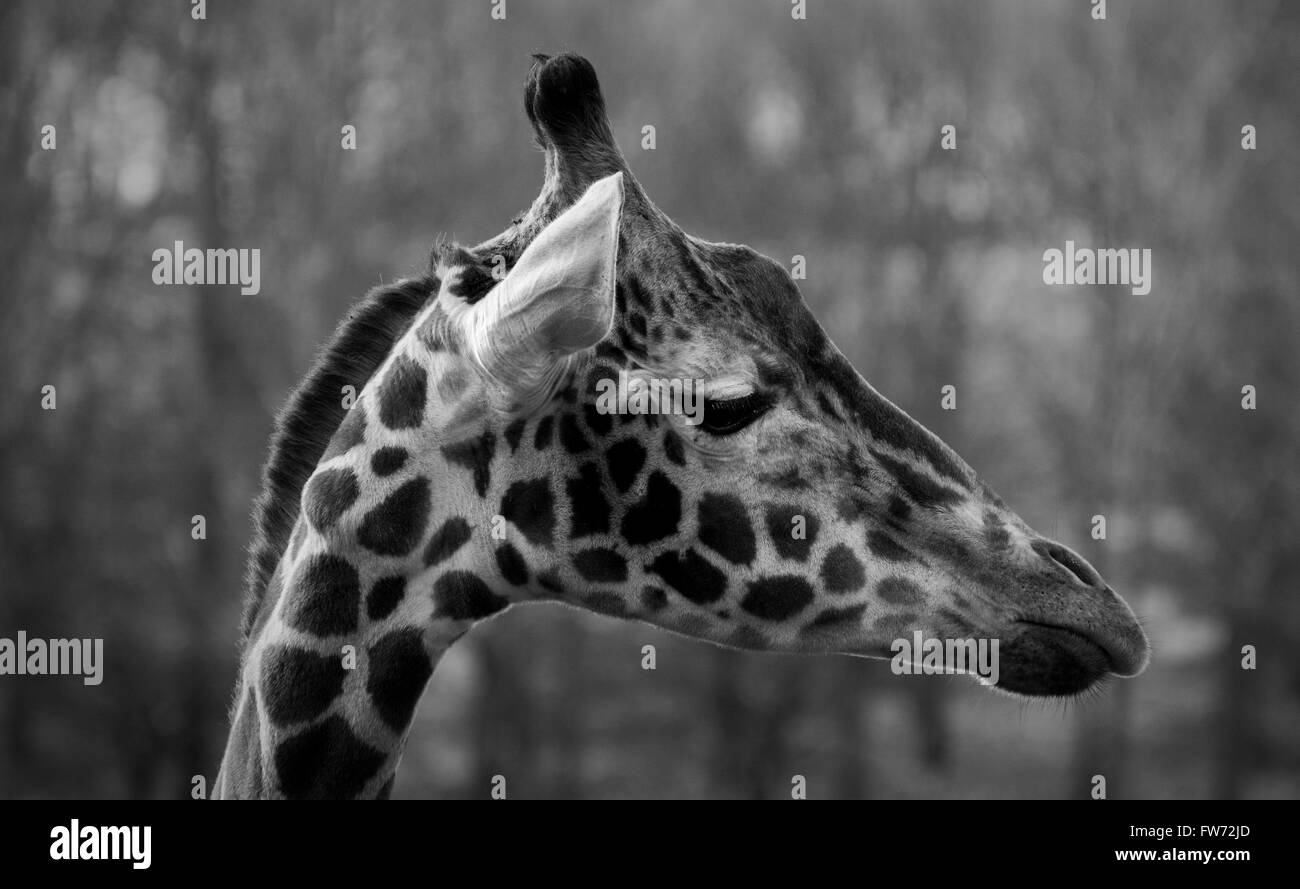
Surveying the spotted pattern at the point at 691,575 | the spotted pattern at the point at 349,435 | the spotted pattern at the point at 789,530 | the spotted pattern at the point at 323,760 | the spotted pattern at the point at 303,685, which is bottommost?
the spotted pattern at the point at 323,760

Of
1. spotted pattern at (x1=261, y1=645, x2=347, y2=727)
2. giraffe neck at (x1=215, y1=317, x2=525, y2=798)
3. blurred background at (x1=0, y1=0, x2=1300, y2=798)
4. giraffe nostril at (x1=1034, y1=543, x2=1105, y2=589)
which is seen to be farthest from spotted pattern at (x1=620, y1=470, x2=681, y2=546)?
blurred background at (x1=0, y1=0, x2=1300, y2=798)

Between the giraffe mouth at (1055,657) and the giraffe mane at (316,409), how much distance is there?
5.81 feet

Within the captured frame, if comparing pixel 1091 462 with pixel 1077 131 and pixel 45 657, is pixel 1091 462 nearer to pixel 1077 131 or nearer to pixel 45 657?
pixel 1077 131

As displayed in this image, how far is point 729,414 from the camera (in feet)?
9.89

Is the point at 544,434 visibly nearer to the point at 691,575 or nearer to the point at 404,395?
the point at 404,395

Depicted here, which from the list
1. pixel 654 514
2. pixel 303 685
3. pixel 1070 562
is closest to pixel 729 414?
pixel 654 514

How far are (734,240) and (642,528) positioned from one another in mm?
17490

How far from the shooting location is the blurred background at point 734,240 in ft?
57.0

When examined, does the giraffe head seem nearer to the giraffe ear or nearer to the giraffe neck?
the giraffe neck

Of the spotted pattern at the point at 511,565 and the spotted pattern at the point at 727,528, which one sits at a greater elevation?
the spotted pattern at the point at 727,528

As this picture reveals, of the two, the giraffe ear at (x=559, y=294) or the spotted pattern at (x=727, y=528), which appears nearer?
the giraffe ear at (x=559, y=294)

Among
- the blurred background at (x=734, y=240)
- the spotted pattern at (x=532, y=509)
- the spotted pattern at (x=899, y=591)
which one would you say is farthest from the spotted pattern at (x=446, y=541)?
the blurred background at (x=734, y=240)

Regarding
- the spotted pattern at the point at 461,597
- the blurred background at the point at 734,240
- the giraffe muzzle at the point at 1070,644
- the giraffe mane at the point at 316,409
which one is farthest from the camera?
the blurred background at the point at 734,240

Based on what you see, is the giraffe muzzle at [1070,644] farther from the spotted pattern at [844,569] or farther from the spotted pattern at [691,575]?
the spotted pattern at [691,575]
